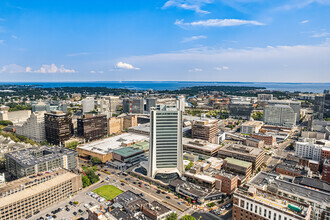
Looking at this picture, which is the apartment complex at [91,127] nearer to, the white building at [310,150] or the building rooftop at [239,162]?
the building rooftop at [239,162]

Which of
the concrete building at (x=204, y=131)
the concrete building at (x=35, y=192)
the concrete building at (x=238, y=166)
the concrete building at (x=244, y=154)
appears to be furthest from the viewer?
the concrete building at (x=204, y=131)

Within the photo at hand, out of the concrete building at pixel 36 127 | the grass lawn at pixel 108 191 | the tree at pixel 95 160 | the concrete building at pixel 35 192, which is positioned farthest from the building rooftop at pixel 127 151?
the concrete building at pixel 36 127

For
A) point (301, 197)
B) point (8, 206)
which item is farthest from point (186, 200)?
point (8, 206)

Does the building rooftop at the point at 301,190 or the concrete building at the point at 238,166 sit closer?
the building rooftop at the point at 301,190

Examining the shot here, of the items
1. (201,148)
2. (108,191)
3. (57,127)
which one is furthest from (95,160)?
(201,148)

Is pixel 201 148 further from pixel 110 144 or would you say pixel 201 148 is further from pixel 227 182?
pixel 110 144

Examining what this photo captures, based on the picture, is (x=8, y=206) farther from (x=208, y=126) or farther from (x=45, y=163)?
(x=208, y=126)

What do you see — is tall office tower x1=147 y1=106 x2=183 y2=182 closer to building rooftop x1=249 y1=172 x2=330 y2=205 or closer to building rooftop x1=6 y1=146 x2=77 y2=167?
building rooftop x1=249 y1=172 x2=330 y2=205
